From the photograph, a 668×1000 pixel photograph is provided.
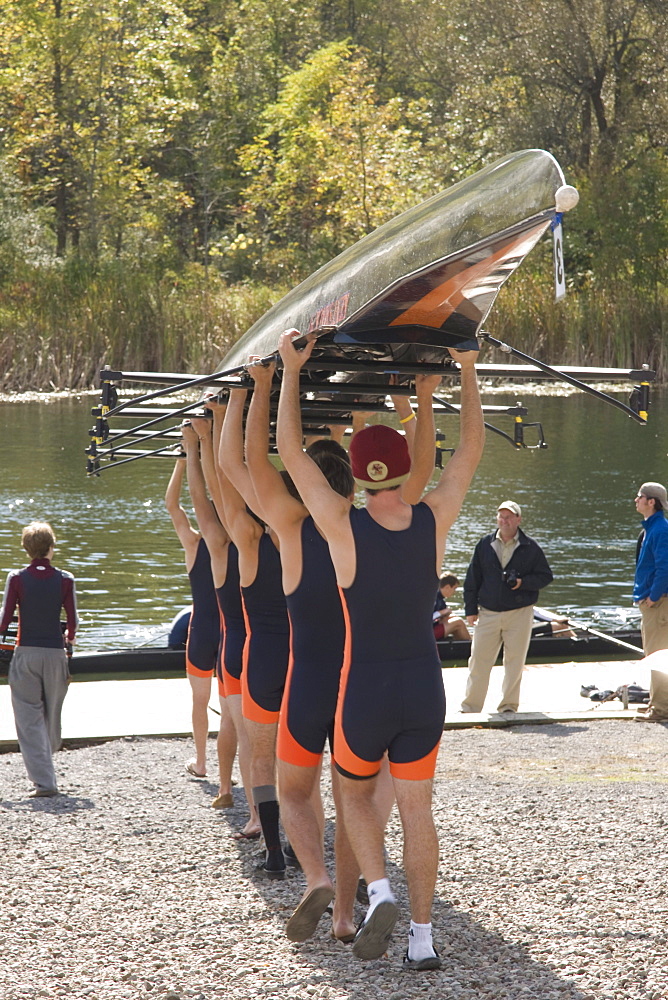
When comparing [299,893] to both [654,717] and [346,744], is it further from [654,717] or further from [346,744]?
[654,717]

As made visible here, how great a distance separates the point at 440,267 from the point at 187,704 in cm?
649

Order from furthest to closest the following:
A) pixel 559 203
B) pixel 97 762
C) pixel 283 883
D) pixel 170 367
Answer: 1. pixel 170 367
2. pixel 97 762
3. pixel 283 883
4. pixel 559 203

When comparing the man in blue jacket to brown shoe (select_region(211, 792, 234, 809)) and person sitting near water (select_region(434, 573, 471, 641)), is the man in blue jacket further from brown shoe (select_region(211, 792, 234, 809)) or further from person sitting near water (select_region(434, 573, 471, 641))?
brown shoe (select_region(211, 792, 234, 809))

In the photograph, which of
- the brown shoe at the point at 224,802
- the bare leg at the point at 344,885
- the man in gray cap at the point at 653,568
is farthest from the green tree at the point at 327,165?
the bare leg at the point at 344,885

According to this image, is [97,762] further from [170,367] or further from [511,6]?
[511,6]

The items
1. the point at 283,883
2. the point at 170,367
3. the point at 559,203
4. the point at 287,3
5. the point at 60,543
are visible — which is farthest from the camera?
the point at 287,3

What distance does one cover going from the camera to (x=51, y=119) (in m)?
51.8

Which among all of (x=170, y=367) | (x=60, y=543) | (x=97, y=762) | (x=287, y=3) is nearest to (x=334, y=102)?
(x=287, y=3)

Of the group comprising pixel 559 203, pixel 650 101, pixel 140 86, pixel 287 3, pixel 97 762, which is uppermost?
pixel 287 3

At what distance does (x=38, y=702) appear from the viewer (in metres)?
7.52

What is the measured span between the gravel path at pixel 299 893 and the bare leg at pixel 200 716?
0.16 meters

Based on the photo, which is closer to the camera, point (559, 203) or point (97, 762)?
point (559, 203)

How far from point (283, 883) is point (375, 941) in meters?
1.28

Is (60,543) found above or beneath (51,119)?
beneath
